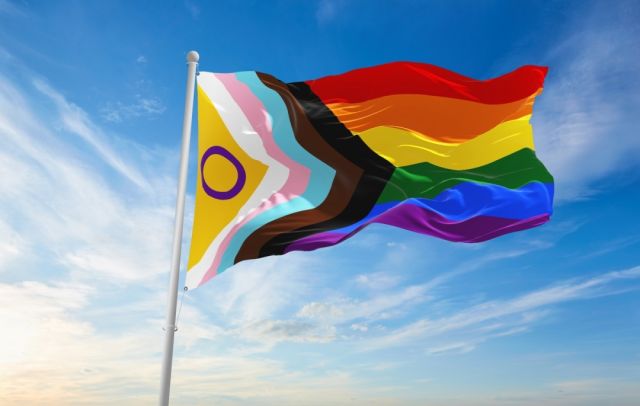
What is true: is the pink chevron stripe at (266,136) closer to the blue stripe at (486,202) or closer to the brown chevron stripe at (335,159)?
the brown chevron stripe at (335,159)

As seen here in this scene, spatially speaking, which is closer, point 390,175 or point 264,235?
point 264,235

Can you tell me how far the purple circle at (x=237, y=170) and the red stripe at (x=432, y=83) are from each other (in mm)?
3504

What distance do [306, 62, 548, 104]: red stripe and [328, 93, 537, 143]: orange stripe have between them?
0.54 ft

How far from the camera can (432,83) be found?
16188 mm

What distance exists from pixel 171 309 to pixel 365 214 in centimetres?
541

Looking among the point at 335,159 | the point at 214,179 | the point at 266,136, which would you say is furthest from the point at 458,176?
the point at 214,179

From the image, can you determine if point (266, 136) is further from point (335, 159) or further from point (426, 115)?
point (426, 115)

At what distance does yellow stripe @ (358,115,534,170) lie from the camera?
52.2 ft

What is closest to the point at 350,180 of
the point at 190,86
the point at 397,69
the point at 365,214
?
the point at 365,214

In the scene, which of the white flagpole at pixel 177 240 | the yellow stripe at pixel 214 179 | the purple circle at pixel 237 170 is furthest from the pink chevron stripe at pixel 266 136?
the white flagpole at pixel 177 240

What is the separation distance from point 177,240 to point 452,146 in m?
7.54

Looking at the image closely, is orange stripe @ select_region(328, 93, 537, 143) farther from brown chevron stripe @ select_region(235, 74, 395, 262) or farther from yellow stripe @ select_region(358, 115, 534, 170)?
brown chevron stripe @ select_region(235, 74, 395, 262)

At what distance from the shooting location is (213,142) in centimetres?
1417

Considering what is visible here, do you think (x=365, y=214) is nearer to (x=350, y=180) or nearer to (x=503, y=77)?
(x=350, y=180)
